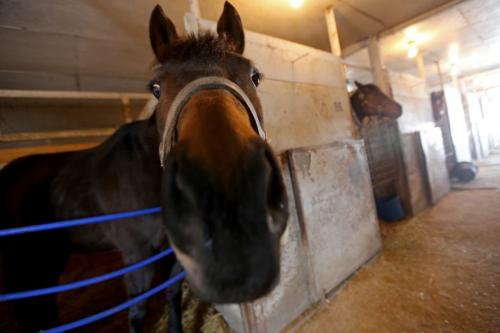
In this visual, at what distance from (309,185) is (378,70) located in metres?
3.33

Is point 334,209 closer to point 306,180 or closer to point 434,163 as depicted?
point 306,180

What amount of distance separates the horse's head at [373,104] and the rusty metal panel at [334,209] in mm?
1319

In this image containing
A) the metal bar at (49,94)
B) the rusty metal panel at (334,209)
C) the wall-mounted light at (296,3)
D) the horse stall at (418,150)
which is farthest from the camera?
the horse stall at (418,150)

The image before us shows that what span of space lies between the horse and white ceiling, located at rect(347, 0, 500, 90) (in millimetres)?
4664

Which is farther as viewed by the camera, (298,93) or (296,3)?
(296,3)

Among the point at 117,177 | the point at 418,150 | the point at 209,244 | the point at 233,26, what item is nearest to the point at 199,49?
the point at 233,26

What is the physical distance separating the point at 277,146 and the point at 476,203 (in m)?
4.31

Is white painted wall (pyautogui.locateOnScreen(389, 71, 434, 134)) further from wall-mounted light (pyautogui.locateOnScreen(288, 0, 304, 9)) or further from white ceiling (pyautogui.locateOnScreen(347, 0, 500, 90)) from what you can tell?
wall-mounted light (pyautogui.locateOnScreen(288, 0, 304, 9))

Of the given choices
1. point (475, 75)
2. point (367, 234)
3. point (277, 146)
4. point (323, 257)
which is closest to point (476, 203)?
point (367, 234)

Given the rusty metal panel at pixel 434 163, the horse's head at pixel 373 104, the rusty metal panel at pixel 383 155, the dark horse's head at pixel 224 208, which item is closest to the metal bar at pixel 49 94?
the dark horse's head at pixel 224 208

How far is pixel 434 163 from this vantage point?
14.2 feet

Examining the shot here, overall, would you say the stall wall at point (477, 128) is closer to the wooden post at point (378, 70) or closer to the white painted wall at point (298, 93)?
the wooden post at point (378, 70)

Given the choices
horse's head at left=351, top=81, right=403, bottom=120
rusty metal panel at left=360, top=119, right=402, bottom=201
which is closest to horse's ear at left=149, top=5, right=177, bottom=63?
horse's head at left=351, top=81, right=403, bottom=120

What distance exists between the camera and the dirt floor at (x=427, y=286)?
1.60m
